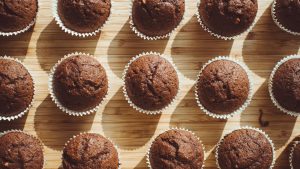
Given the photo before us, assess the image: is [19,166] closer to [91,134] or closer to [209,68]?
[91,134]

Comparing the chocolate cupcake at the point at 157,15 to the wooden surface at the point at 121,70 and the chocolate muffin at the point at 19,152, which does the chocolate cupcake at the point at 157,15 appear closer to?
the wooden surface at the point at 121,70

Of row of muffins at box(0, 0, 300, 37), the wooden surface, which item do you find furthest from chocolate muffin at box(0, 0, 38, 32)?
the wooden surface

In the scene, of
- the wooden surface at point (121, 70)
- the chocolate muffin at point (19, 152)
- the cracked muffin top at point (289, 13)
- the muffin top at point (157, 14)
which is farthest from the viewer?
the wooden surface at point (121, 70)

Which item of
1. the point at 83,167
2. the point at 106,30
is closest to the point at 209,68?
the point at 106,30

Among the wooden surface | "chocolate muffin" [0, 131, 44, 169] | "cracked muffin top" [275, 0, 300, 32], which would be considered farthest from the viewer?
the wooden surface

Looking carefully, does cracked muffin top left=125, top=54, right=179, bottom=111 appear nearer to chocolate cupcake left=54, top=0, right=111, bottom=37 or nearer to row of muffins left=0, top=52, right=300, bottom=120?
row of muffins left=0, top=52, right=300, bottom=120

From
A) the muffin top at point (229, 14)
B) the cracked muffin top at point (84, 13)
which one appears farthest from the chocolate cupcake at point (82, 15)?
the muffin top at point (229, 14)
